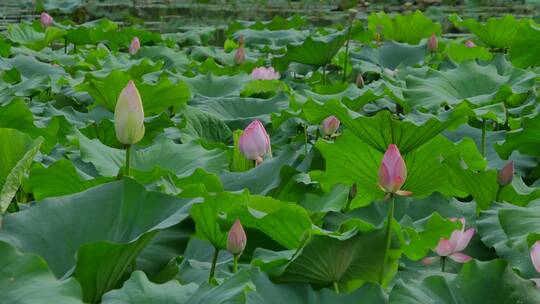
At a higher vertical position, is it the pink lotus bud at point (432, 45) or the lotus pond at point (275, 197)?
the lotus pond at point (275, 197)

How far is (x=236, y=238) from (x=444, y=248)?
1.22ft

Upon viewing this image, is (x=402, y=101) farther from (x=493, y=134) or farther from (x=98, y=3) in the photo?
(x=98, y=3)

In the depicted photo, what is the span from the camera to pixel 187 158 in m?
1.90

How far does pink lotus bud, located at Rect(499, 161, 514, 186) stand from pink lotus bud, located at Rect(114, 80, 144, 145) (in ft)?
2.16

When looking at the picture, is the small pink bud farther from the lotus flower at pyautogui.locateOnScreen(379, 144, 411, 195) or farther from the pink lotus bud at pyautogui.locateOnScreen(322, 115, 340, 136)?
the pink lotus bud at pyautogui.locateOnScreen(322, 115, 340, 136)

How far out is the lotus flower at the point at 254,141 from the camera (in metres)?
1.83

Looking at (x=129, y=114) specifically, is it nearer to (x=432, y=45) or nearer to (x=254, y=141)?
(x=254, y=141)

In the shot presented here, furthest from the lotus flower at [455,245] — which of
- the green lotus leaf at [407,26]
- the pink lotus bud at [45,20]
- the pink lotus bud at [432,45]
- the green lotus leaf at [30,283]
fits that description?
the pink lotus bud at [45,20]

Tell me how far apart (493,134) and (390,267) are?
115cm

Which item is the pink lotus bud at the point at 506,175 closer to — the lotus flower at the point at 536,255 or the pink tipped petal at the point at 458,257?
the pink tipped petal at the point at 458,257

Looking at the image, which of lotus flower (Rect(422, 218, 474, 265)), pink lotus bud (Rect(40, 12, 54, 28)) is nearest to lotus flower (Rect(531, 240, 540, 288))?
lotus flower (Rect(422, 218, 474, 265))

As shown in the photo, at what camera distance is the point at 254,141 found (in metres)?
1.84

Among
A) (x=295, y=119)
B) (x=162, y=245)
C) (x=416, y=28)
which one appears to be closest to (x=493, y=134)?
(x=295, y=119)

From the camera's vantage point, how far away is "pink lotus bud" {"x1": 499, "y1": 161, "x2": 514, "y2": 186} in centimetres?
167
